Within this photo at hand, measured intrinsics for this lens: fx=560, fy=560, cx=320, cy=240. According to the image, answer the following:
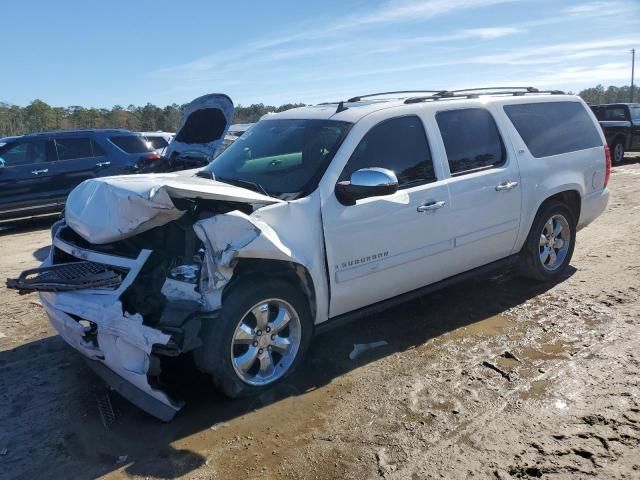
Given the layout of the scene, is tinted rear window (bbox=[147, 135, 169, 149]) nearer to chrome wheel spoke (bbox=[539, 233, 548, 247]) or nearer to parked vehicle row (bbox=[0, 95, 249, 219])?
parked vehicle row (bbox=[0, 95, 249, 219])

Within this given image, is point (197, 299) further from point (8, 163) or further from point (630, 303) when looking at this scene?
point (8, 163)

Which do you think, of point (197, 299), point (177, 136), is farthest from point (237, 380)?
point (177, 136)

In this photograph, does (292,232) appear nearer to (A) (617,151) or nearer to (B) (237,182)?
(B) (237,182)

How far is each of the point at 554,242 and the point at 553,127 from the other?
119 cm

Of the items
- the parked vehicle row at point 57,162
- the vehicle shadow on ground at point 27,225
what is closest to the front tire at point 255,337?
the parked vehicle row at point 57,162

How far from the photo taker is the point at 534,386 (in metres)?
3.80

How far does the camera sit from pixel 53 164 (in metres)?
10.7

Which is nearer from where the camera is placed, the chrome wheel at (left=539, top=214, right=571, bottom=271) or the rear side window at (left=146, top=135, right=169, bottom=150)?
the chrome wheel at (left=539, top=214, right=571, bottom=271)

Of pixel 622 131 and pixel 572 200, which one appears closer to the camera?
pixel 572 200

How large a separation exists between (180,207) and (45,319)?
2.60 meters

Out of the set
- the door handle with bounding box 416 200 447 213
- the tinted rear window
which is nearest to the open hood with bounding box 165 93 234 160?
the door handle with bounding box 416 200 447 213

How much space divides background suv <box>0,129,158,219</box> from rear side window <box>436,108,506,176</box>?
7889 mm

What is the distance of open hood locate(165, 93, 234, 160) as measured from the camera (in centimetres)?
791

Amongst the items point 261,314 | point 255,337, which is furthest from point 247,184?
point 255,337
